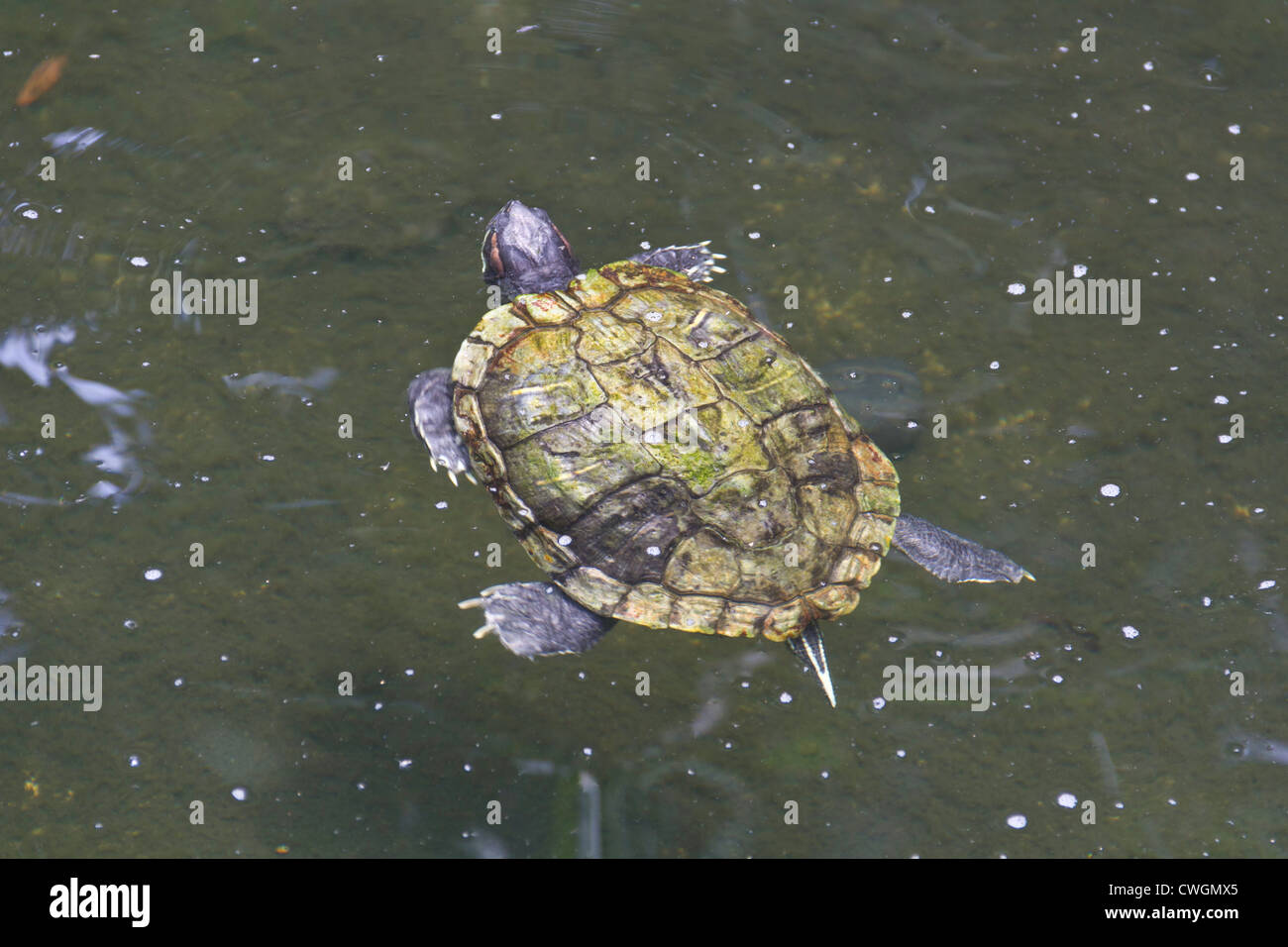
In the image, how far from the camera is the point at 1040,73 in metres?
5.57

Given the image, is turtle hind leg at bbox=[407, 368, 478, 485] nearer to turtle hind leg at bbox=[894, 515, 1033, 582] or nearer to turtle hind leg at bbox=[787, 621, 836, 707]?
turtle hind leg at bbox=[787, 621, 836, 707]

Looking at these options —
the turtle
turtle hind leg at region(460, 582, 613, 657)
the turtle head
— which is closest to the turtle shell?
the turtle

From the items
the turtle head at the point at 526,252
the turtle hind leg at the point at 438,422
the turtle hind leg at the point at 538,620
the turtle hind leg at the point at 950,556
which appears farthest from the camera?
the turtle head at the point at 526,252

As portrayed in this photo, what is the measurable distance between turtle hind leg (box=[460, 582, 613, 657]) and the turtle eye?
5.31ft

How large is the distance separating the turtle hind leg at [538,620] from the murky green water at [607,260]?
8.2 inches

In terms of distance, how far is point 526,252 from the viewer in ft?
14.9

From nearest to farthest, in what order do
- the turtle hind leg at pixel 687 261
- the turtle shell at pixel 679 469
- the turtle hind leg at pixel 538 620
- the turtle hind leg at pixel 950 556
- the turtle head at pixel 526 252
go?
1. the turtle shell at pixel 679 469
2. the turtle hind leg at pixel 538 620
3. the turtle hind leg at pixel 950 556
4. the turtle head at pixel 526 252
5. the turtle hind leg at pixel 687 261

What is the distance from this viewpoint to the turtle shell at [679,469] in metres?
3.55

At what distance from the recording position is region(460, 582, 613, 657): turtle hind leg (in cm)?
372

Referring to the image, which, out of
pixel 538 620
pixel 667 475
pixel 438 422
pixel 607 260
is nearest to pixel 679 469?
pixel 667 475

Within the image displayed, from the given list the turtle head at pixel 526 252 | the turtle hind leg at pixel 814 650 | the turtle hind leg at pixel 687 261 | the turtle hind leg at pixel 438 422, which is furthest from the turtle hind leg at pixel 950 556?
the turtle head at pixel 526 252

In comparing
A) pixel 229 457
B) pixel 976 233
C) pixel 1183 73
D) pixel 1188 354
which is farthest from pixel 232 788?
pixel 1183 73

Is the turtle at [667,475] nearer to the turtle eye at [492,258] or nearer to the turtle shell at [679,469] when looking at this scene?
the turtle shell at [679,469]

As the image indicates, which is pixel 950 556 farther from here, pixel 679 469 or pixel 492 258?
pixel 492 258
